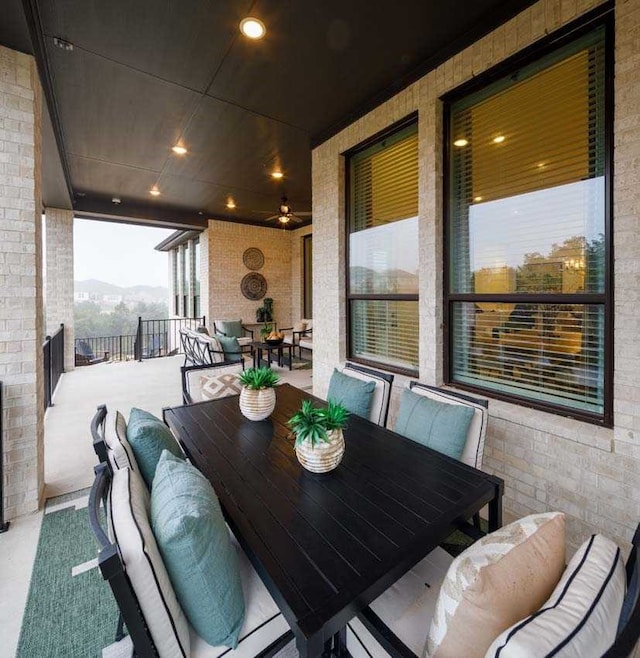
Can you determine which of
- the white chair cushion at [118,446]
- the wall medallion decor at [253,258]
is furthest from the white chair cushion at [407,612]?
the wall medallion decor at [253,258]

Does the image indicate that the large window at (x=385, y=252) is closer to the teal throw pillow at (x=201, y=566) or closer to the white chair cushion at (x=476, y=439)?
the white chair cushion at (x=476, y=439)

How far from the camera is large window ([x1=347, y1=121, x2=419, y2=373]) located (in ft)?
10.1

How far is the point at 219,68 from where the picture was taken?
279 centimetres

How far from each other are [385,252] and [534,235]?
134 cm

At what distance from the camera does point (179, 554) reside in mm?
992

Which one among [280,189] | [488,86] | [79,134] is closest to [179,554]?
[488,86]

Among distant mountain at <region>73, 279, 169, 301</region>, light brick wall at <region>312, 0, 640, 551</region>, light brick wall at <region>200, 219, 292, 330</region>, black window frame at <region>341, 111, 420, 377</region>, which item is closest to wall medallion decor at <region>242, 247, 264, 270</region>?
Answer: light brick wall at <region>200, 219, 292, 330</region>

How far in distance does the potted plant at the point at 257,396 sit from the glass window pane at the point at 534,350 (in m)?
1.47

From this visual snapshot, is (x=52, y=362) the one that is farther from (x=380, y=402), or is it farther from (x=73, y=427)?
(x=380, y=402)

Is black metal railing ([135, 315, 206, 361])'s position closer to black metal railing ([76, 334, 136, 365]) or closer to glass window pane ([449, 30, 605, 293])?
black metal railing ([76, 334, 136, 365])

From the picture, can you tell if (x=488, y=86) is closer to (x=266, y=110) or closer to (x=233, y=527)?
(x=266, y=110)

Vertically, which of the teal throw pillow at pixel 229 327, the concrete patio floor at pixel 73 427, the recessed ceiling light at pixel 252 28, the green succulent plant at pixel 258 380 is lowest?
the concrete patio floor at pixel 73 427

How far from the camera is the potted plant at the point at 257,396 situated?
7.13 ft

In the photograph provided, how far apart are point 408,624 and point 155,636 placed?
2.50ft
